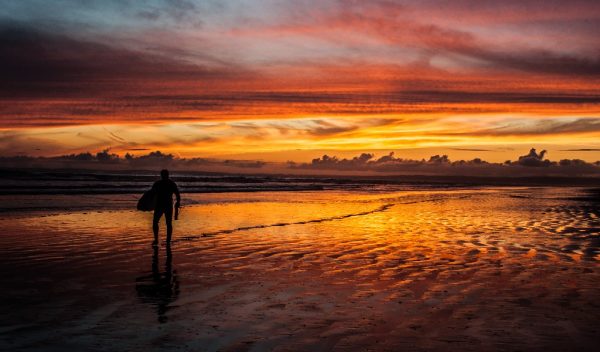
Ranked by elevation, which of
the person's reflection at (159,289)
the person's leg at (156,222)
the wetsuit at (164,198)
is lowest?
the person's reflection at (159,289)

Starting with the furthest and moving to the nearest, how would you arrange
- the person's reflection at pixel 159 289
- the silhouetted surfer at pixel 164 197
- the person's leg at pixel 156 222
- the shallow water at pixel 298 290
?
the silhouetted surfer at pixel 164 197 < the person's leg at pixel 156 222 < the person's reflection at pixel 159 289 < the shallow water at pixel 298 290

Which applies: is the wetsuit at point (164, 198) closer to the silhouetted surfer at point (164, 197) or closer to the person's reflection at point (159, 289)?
the silhouetted surfer at point (164, 197)

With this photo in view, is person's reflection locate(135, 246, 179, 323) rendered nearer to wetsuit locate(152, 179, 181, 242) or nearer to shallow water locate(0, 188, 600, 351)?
shallow water locate(0, 188, 600, 351)

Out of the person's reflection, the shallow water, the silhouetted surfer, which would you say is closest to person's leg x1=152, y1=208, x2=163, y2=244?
the silhouetted surfer

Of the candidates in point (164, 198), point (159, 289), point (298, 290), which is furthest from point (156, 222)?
point (298, 290)

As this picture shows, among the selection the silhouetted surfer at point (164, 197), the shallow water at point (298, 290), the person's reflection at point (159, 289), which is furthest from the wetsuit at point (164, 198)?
the person's reflection at point (159, 289)

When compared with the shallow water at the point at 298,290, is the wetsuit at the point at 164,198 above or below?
above

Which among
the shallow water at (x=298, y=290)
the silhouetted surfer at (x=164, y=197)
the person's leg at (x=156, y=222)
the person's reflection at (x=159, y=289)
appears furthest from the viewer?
the silhouetted surfer at (x=164, y=197)

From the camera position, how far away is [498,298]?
916cm

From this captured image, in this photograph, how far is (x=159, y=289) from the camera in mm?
9805

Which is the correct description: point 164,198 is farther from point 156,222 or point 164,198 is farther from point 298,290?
point 298,290

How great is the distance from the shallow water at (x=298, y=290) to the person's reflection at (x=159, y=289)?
0.12 ft

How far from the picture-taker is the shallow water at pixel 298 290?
6.87 m

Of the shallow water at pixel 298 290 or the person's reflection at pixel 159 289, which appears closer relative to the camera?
the shallow water at pixel 298 290
